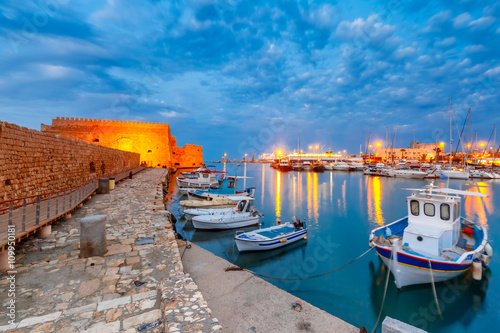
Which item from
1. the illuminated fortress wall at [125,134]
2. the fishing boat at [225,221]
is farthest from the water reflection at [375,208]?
the illuminated fortress wall at [125,134]

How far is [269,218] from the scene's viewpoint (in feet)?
58.1

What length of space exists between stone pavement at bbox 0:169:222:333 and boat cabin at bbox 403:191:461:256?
8212mm

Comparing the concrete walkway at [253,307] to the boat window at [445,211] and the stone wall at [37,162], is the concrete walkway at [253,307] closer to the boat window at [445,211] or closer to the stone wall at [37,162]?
the stone wall at [37,162]

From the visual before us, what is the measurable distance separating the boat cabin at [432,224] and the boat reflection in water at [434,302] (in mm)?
1392

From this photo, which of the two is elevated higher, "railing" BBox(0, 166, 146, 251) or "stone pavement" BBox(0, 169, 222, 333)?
"railing" BBox(0, 166, 146, 251)

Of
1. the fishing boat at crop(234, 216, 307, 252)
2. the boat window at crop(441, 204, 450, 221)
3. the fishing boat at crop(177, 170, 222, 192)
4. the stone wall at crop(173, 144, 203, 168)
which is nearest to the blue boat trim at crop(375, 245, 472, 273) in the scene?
the boat window at crop(441, 204, 450, 221)

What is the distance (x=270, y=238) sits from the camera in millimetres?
10445

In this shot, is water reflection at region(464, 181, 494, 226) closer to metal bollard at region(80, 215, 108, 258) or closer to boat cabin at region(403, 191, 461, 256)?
boat cabin at region(403, 191, 461, 256)

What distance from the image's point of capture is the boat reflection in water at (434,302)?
6.76 m

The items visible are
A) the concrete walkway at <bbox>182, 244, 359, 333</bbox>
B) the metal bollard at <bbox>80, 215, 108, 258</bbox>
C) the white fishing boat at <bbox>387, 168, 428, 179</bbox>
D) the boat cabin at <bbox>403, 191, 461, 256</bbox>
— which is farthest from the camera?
the white fishing boat at <bbox>387, 168, 428, 179</bbox>

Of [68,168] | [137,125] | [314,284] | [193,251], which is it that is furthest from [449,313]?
[137,125]

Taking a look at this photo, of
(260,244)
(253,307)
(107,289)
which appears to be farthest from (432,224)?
(107,289)

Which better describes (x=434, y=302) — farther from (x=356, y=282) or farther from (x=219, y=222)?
(x=219, y=222)

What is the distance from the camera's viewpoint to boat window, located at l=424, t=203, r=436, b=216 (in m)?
8.58
